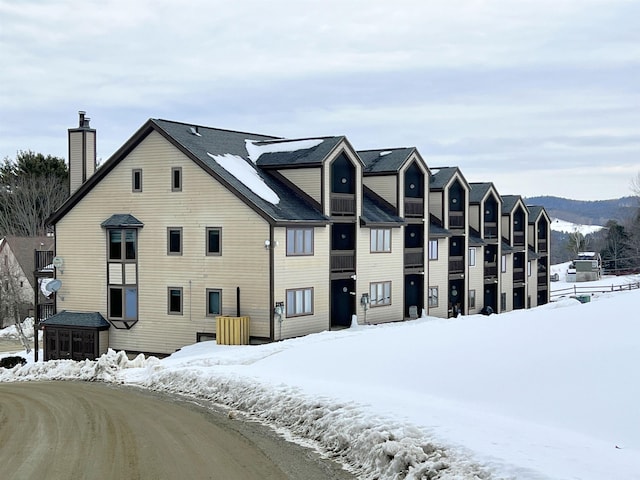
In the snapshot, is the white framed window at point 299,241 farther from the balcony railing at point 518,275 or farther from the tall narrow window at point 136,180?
the balcony railing at point 518,275

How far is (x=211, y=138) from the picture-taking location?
42.1 meters

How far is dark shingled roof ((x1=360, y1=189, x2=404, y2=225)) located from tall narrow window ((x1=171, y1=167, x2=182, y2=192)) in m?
9.94

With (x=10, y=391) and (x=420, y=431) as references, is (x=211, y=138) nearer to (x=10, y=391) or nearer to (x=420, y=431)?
(x=10, y=391)

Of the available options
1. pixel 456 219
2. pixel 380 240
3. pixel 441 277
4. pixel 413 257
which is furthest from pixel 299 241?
pixel 456 219

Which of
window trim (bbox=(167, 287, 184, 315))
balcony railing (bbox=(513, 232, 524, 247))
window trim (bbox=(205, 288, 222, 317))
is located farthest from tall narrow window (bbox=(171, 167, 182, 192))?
balcony railing (bbox=(513, 232, 524, 247))

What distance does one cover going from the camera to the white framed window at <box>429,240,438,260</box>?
166 feet

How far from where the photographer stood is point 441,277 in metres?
52.1

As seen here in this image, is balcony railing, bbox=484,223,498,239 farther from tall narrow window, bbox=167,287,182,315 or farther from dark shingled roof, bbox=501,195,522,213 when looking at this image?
tall narrow window, bbox=167,287,182,315

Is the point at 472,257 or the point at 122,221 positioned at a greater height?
the point at 122,221

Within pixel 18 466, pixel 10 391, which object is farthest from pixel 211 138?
pixel 18 466

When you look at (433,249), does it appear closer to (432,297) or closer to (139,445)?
(432,297)

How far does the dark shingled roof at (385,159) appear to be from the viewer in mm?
46844

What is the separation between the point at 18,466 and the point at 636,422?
37.1 feet

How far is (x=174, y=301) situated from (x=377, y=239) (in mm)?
11998
